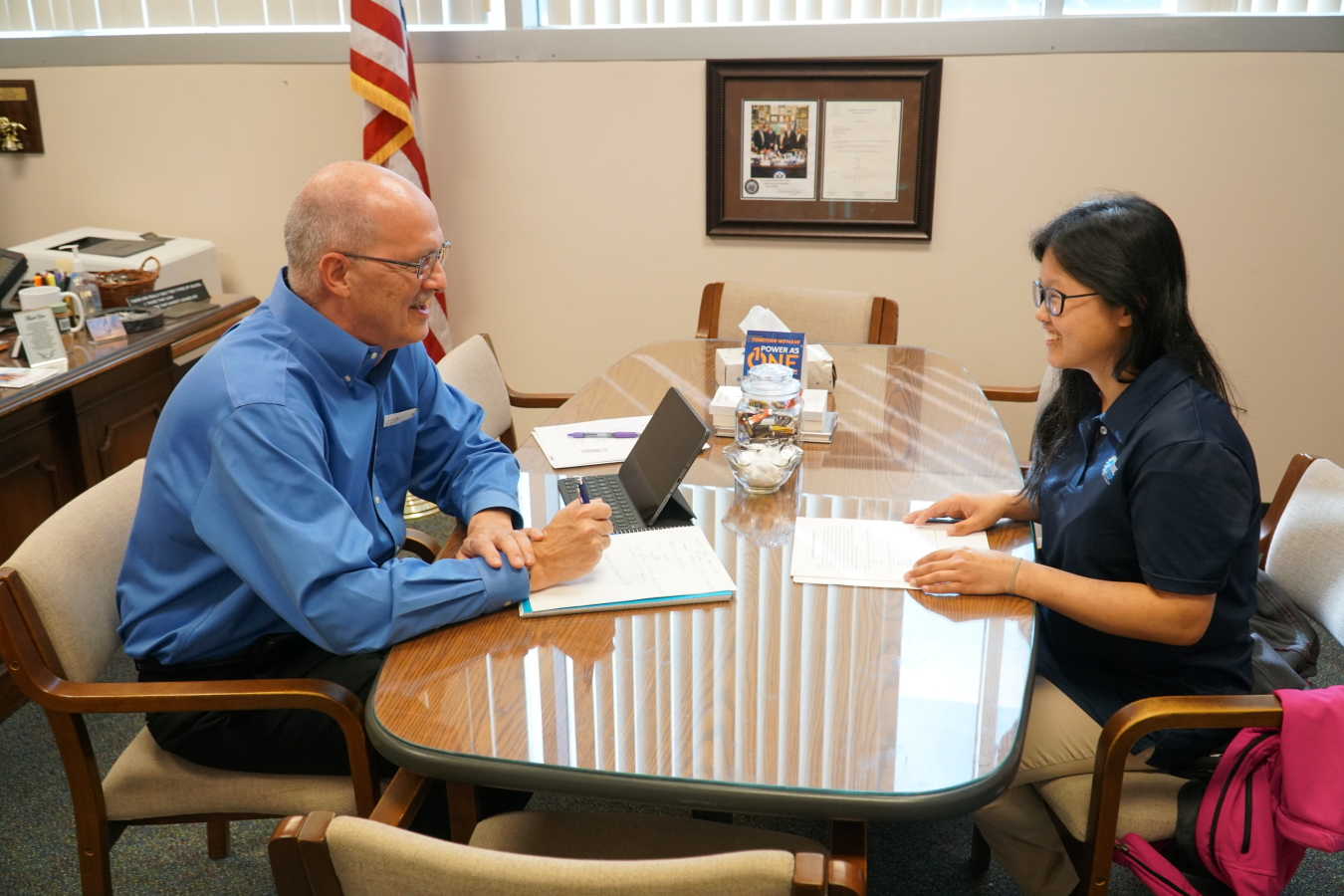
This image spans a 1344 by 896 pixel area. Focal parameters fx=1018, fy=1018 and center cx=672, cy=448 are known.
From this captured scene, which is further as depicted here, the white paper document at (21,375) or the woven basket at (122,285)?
the woven basket at (122,285)

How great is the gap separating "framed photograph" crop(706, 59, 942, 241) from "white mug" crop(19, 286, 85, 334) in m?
2.08

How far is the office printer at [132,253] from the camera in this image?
3.44 metres

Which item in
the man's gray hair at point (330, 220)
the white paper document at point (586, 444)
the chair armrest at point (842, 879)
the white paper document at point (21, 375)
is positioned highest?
the man's gray hair at point (330, 220)

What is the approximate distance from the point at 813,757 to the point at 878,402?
1.41 meters

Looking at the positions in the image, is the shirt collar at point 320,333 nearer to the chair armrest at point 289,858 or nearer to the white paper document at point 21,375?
the chair armrest at point 289,858

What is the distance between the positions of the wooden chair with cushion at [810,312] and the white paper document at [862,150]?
0.68 meters

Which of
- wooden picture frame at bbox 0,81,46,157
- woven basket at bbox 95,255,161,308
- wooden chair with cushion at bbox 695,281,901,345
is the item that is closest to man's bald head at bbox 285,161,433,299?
wooden chair with cushion at bbox 695,281,901,345

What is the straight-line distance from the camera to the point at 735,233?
3.72 m

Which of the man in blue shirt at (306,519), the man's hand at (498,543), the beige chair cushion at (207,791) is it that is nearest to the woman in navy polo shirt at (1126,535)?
the man's hand at (498,543)

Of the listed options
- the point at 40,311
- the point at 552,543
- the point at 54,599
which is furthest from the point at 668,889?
the point at 40,311

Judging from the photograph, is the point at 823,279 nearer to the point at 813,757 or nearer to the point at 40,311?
the point at 40,311

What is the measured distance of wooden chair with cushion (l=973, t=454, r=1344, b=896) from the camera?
136cm

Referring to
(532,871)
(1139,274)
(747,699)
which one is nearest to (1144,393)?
(1139,274)

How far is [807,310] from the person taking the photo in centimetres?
309
